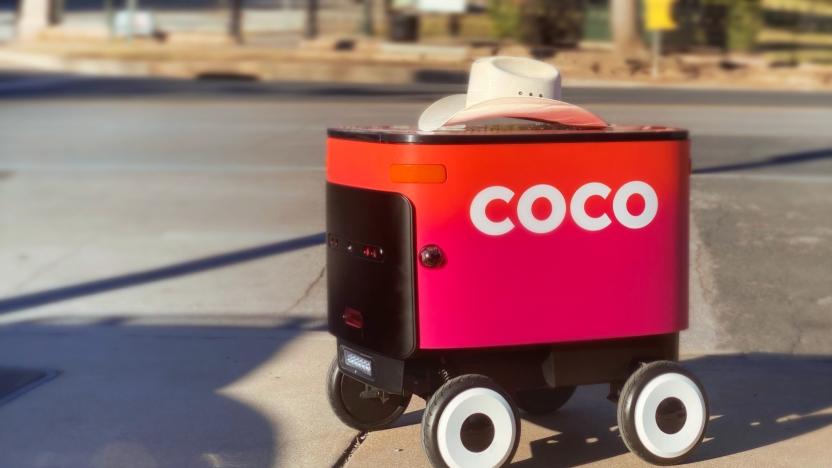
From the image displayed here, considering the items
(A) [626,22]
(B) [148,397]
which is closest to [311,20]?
(A) [626,22]

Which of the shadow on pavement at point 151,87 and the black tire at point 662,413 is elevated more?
the shadow on pavement at point 151,87

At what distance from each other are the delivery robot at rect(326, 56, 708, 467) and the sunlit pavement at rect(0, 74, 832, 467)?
1.18 feet

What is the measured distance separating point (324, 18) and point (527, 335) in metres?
30.9

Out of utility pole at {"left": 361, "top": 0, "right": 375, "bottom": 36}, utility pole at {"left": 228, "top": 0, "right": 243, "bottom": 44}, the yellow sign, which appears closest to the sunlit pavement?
the yellow sign

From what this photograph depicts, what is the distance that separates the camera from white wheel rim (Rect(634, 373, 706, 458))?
4082 millimetres

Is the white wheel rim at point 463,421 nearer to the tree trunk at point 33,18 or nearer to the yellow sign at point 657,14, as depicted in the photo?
the yellow sign at point 657,14

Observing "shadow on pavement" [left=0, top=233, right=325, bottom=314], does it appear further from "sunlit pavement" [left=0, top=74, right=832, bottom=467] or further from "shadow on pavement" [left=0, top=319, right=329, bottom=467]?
"shadow on pavement" [left=0, top=319, right=329, bottom=467]

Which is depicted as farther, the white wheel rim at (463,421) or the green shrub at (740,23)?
the green shrub at (740,23)

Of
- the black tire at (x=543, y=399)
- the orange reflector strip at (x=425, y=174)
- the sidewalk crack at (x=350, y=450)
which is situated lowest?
the sidewalk crack at (x=350, y=450)

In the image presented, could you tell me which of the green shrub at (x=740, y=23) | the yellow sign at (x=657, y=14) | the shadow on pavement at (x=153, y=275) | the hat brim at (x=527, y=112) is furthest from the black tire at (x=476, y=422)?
the green shrub at (x=740, y=23)

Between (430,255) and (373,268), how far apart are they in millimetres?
239

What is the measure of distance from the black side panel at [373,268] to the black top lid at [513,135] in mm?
178

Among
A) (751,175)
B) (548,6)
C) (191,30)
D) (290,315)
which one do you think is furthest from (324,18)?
(290,315)

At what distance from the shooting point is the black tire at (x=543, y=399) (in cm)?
471
